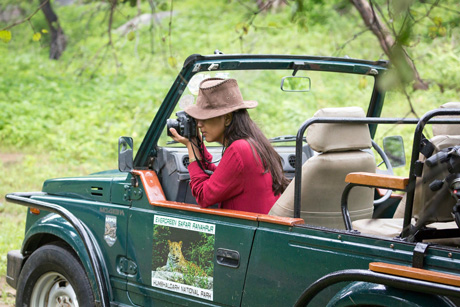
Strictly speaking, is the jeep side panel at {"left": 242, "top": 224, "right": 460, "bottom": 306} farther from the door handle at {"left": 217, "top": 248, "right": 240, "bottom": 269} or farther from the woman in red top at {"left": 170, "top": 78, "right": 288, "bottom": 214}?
the woman in red top at {"left": 170, "top": 78, "right": 288, "bottom": 214}

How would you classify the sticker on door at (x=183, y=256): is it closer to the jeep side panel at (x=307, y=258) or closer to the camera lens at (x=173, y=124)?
the jeep side panel at (x=307, y=258)

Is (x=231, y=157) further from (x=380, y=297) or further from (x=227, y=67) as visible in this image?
(x=380, y=297)

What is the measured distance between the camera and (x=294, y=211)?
2988 mm

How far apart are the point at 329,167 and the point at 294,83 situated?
972 millimetres

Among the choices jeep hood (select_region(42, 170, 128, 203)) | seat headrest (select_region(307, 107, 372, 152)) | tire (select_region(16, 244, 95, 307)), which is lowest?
tire (select_region(16, 244, 95, 307))

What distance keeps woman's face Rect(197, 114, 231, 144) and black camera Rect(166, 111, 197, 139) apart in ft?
0.16

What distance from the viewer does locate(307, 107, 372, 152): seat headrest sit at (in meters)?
3.04

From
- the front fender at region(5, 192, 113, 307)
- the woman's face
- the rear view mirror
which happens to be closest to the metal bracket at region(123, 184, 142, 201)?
the front fender at region(5, 192, 113, 307)

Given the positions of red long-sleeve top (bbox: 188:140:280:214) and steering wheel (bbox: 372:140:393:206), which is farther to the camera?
steering wheel (bbox: 372:140:393:206)

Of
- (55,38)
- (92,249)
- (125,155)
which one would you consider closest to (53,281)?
(92,249)

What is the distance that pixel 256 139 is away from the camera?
3.51 meters

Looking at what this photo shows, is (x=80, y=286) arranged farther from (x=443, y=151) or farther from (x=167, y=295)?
(x=443, y=151)

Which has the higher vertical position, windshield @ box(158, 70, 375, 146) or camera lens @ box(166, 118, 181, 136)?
windshield @ box(158, 70, 375, 146)

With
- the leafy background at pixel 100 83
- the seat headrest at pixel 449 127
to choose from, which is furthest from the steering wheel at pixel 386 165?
the leafy background at pixel 100 83
